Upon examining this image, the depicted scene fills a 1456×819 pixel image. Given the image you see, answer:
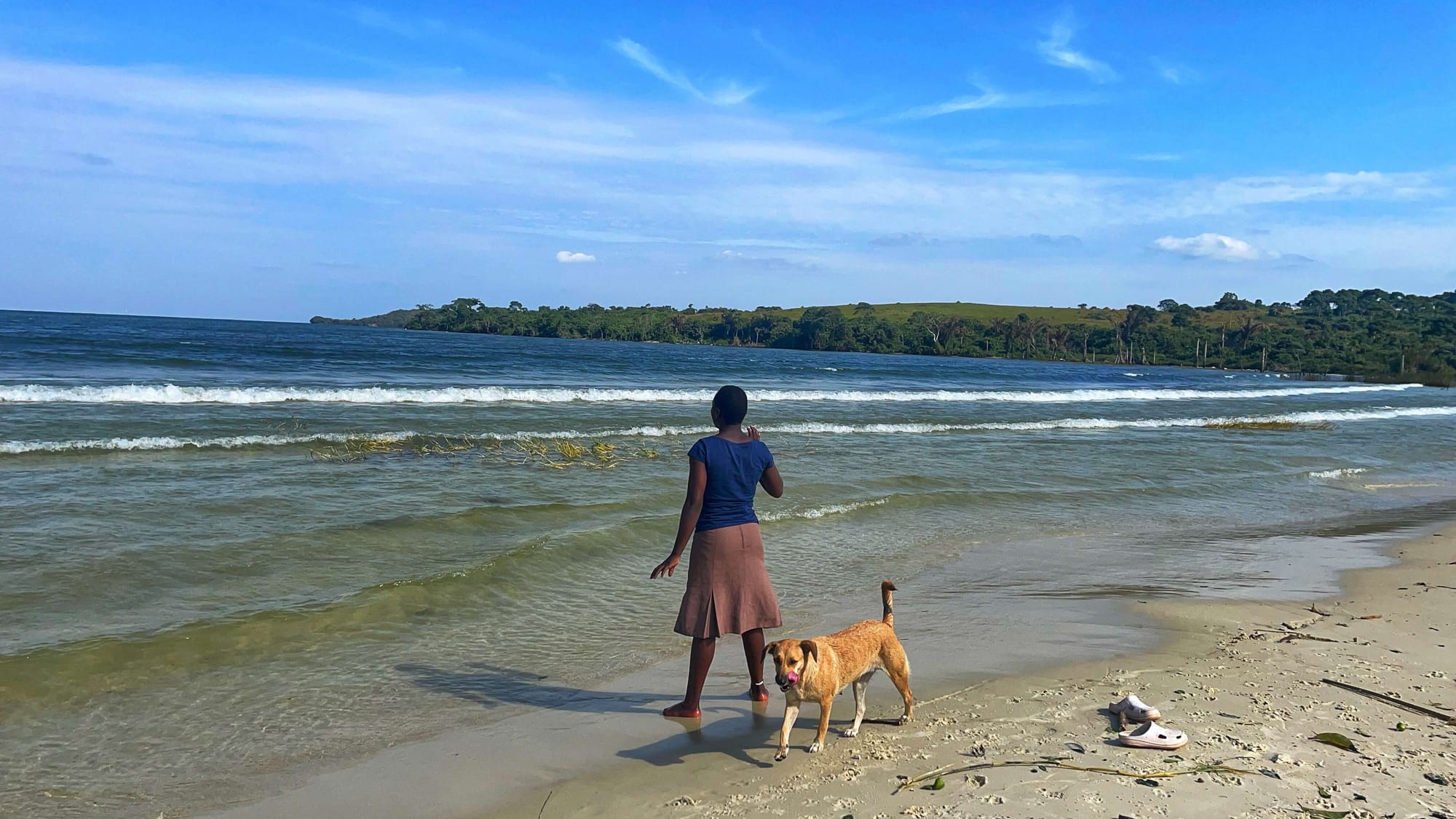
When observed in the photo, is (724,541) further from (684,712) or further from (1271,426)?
(1271,426)

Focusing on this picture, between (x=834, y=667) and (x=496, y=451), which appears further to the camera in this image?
(x=496, y=451)

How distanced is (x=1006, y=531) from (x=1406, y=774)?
25.1ft

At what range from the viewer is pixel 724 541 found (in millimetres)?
5156

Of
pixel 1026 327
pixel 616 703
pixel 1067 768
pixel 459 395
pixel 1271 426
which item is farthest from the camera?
pixel 1026 327

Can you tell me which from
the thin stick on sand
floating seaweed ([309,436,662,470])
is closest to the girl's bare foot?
the thin stick on sand

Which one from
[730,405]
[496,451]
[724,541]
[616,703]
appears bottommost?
[616,703]

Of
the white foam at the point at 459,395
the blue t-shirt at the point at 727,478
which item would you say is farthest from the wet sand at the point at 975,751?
the white foam at the point at 459,395

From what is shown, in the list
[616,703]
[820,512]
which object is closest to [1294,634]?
[616,703]

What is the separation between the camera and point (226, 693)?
570 cm

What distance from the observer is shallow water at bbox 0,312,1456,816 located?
216 inches

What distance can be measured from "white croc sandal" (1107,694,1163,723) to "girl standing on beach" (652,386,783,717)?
1970 mm

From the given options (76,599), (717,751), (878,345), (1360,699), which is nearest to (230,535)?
(76,599)

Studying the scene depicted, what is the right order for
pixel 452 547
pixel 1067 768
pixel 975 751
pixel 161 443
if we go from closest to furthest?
pixel 1067 768, pixel 975 751, pixel 452 547, pixel 161 443

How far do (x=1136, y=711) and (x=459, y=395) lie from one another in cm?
2577
